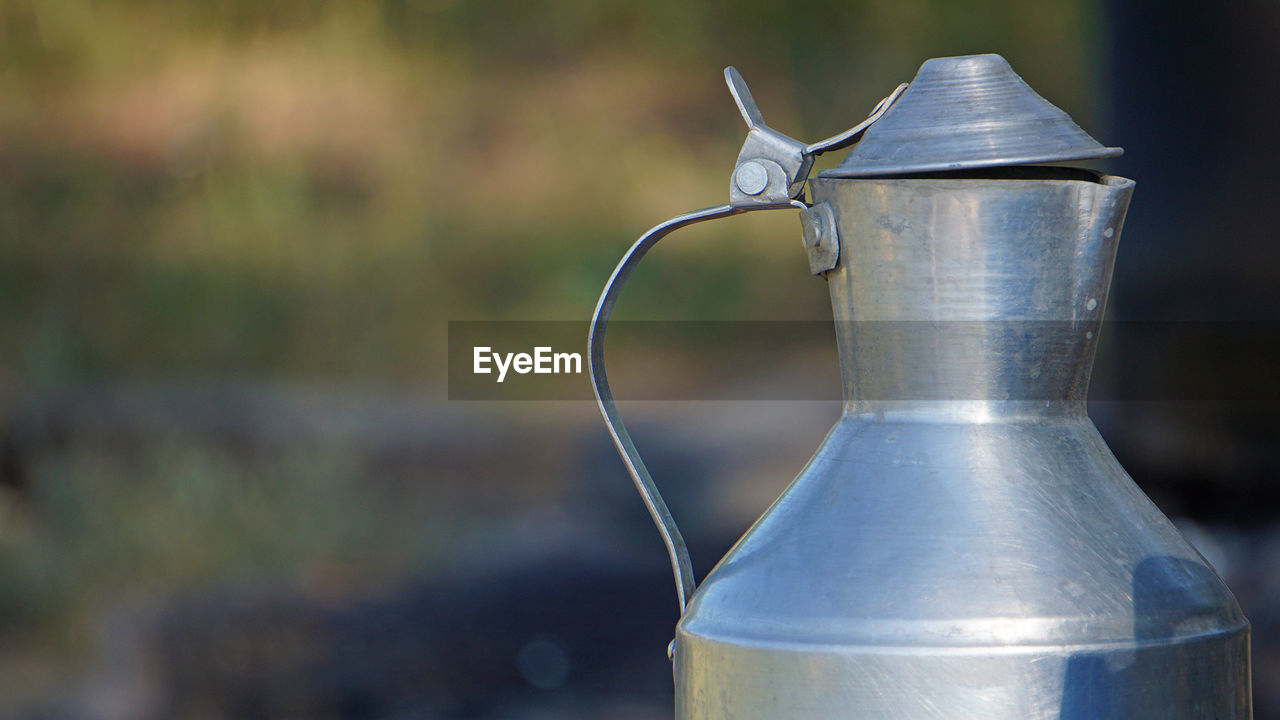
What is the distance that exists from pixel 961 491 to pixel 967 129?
0.21 metres

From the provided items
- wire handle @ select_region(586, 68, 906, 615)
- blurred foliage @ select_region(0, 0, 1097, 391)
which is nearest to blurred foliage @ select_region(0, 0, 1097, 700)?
blurred foliage @ select_region(0, 0, 1097, 391)

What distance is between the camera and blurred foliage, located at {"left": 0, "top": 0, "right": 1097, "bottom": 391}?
6.44ft

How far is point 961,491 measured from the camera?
0.73 meters

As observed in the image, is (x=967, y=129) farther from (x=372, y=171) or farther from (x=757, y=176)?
(x=372, y=171)

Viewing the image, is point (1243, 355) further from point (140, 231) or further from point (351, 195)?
point (140, 231)

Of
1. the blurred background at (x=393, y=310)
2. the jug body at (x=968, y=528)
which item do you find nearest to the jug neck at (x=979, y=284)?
the jug body at (x=968, y=528)

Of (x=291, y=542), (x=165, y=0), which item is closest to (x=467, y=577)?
(x=291, y=542)

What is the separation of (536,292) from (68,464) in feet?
2.50

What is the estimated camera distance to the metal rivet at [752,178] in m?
0.81

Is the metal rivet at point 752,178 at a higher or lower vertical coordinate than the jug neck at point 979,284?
higher

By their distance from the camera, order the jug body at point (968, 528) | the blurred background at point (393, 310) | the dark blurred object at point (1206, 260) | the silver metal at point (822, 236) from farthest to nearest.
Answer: the blurred background at point (393, 310) → the dark blurred object at point (1206, 260) → the silver metal at point (822, 236) → the jug body at point (968, 528)

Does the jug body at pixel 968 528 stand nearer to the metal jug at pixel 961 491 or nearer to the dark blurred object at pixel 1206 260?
the metal jug at pixel 961 491

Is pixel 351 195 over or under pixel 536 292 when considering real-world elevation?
over

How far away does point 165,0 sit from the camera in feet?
6.50
